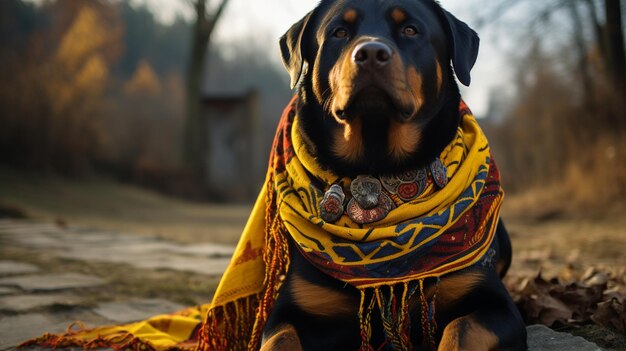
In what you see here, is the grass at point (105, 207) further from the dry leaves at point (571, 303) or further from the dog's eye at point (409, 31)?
the dog's eye at point (409, 31)

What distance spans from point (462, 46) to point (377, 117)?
0.45 metres

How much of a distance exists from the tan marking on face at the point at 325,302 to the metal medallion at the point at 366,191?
0.32m

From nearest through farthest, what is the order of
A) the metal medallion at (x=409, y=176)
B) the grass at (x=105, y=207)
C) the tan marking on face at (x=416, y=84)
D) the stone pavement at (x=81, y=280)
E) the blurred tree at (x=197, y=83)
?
the tan marking on face at (x=416, y=84) → the metal medallion at (x=409, y=176) → the stone pavement at (x=81, y=280) → the grass at (x=105, y=207) → the blurred tree at (x=197, y=83)

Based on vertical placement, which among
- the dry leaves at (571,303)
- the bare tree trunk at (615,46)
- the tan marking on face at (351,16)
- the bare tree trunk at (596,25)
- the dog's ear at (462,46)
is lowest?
the dry leaves at (571,303)

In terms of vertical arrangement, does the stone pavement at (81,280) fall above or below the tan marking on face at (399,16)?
below

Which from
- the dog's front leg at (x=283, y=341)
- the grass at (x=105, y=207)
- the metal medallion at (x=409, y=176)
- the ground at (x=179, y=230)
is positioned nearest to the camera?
the dog's front leg at (x=283, y=341)

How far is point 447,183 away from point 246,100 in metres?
16.3

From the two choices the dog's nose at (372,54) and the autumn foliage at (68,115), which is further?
the autumn foliage at (68,115)

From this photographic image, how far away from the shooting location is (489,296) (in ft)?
5.71

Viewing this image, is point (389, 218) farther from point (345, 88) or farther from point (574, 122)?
point (574, 122)

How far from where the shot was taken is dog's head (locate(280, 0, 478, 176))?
1.89 metres

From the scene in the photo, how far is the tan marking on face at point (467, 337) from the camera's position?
152cm

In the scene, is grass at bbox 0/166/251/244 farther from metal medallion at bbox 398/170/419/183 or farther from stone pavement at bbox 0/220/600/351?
metal medallion at bbox 398/170/419/183

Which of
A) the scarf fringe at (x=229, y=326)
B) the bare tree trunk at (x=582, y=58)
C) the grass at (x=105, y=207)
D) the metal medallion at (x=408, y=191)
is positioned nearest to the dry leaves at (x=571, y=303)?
the metal medallion at (x=408, y=191)
